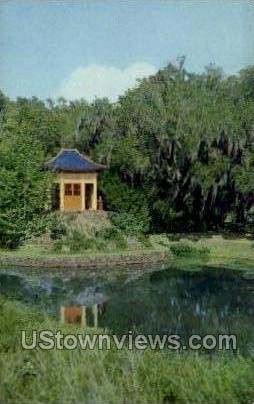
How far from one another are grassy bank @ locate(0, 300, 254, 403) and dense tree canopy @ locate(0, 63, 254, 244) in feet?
16.8

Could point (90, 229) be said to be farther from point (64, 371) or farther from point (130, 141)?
point (64, 371)

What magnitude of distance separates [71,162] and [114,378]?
6304mm

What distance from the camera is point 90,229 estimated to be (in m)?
11.4

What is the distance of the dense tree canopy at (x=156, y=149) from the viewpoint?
34.8 ft

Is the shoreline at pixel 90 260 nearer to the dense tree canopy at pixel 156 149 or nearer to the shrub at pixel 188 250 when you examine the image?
the shrub at pixel 188 250

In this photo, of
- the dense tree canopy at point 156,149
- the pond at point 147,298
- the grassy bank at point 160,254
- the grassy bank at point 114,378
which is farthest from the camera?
the grassy bank at point 160,254

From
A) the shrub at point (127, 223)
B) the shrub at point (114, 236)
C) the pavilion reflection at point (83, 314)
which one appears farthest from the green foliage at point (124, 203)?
the pavilion reflection at point (83, 314)

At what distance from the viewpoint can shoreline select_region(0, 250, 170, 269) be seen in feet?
35.3

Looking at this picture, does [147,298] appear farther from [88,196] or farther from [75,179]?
[75,179]

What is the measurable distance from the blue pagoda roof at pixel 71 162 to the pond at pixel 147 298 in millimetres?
1731

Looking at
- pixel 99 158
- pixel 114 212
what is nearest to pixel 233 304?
pixel 114 212

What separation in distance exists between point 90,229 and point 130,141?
207cm

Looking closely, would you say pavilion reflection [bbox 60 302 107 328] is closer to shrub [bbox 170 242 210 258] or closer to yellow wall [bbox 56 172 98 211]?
yellow wall [bbox 56 172 98 211]

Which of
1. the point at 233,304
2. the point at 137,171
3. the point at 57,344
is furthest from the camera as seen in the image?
the point at 137,171
